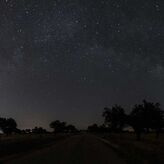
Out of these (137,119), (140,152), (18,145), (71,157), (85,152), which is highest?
(137,119)

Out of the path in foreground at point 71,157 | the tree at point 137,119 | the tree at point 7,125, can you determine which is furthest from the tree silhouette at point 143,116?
the tree at point 7,125

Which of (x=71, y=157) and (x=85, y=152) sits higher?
(x=85, y=152)

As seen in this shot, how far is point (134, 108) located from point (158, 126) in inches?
412

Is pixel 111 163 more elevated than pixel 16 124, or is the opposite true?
pixel 16 124

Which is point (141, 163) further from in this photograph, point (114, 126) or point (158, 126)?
point (114, 126)

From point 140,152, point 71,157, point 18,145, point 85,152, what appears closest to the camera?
point 71,157

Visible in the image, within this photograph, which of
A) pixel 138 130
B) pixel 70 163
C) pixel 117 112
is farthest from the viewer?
pixel 117 112

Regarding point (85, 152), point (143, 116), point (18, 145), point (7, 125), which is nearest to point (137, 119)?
point (143, 116)

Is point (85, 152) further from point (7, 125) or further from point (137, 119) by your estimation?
point (7, 125)

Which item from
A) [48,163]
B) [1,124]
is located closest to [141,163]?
[48,163]

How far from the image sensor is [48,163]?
72.0 feet

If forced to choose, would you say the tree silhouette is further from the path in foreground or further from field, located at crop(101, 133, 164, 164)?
the path in foreground

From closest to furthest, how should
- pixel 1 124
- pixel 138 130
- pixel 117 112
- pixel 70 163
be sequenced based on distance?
pixel 70 163
pixel 138 130
pixel 117 112
pixel 1 124

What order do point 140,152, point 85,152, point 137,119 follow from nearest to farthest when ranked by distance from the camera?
1. point 140,152
2. point 85,152
3. point 137,119
